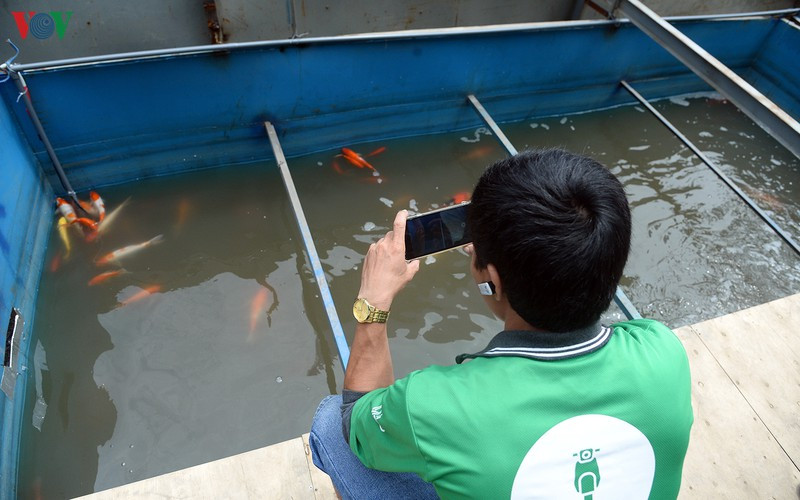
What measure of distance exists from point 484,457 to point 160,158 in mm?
3630

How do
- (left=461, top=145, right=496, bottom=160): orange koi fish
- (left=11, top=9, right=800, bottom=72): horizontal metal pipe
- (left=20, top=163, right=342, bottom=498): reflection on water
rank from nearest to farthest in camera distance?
(left=20, top=163, right=342, bottom=498): reflection on water, (left=11, top=9, right=800, bottom=72): horizontal metal pipe, (left=461, top=145, right=496, bottom=160): orange koi fish

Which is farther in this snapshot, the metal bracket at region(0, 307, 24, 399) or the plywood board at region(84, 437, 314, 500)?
the metal bracket at region(0, 307, 24, 399)

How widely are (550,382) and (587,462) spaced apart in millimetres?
192

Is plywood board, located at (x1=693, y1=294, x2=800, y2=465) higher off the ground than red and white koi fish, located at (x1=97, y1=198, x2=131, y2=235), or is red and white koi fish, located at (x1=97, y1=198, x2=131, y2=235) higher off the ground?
red and white koi fish, located at (x1=97, y1=198, x2=131, y2=235)

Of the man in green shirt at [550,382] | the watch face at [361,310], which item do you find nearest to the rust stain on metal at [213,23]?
the watch face at [361,310]

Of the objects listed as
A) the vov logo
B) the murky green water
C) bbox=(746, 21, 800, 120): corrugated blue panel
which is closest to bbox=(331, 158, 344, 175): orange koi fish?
the murky green water

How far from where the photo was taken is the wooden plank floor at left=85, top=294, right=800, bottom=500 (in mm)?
2285

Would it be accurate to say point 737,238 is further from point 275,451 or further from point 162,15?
point 162,15

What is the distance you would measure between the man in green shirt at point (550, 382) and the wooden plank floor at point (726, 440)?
133cm

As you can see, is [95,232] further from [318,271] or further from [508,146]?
[508,146]

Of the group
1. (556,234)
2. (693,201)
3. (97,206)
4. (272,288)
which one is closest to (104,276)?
(97,206)

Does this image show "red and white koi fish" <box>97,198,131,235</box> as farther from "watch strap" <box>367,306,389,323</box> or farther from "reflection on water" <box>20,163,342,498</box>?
"watch strap" <box>367,306,389,323</box>

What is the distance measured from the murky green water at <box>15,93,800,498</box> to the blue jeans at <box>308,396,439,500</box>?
121cm

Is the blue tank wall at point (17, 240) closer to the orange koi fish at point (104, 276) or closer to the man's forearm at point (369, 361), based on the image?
the orange koi fish at point (104, 276)
